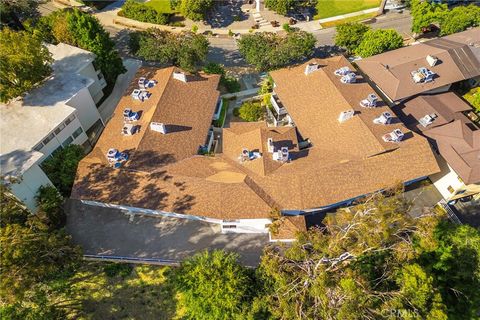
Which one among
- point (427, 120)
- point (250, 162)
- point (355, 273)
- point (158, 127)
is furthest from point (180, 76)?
point (427, 120)

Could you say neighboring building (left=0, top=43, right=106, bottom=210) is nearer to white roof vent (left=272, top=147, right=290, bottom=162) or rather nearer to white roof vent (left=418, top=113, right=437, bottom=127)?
white roof vent (left=272, top=147, right=290, bottom=162)

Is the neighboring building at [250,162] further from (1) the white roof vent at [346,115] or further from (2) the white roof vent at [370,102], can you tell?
(2) the white roof vent at [370,102]

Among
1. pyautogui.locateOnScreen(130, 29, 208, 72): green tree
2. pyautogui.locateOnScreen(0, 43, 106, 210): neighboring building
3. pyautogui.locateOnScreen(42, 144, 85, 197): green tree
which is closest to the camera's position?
pyautogui.locateOnScreen(0, 43, 106, 210): neighboring building

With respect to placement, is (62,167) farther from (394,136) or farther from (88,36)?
(394,136)

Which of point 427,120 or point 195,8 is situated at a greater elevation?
point 195,8

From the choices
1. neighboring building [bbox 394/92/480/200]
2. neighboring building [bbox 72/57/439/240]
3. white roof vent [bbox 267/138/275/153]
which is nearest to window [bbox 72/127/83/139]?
neighboring building [bbox 72/57/439/240]
